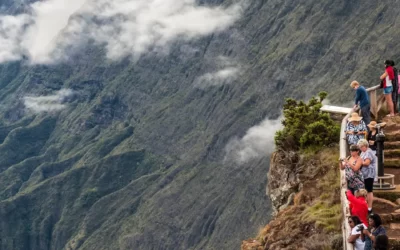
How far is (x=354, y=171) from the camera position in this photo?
2409 cm

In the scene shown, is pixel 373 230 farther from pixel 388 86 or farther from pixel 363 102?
pixel 388 86

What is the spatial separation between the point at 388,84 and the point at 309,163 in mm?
6995

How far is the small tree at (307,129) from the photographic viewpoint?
33.7m

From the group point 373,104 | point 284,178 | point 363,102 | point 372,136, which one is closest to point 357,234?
point 372,136

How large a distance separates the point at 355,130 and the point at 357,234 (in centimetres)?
876

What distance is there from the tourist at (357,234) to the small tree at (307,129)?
1206 centimetres

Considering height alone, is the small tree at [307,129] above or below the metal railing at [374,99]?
below

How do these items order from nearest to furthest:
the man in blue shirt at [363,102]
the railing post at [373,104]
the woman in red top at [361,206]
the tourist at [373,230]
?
the tourist at [373,230] → the woman in red top at [361,206] → the man in blue shirt at [363,102] → the railing post at [373,104]

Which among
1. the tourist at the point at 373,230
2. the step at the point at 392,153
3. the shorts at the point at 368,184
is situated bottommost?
the tourist at the point at 373,230

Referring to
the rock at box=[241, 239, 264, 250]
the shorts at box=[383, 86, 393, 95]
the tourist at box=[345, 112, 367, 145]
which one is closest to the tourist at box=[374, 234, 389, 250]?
the tourist at box=[345, 112, 367, 145]

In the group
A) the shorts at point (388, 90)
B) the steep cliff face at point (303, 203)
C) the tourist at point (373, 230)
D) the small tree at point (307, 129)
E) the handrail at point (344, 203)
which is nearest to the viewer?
the tourist at point (373, 230)

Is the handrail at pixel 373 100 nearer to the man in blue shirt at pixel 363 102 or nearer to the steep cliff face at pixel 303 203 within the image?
the man in blue shirt at pixel 363 102

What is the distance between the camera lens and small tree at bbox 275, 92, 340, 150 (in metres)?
33.7

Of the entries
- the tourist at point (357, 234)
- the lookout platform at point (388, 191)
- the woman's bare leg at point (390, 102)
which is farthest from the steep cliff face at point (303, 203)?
the woman's bare leg at point (390, 102)
